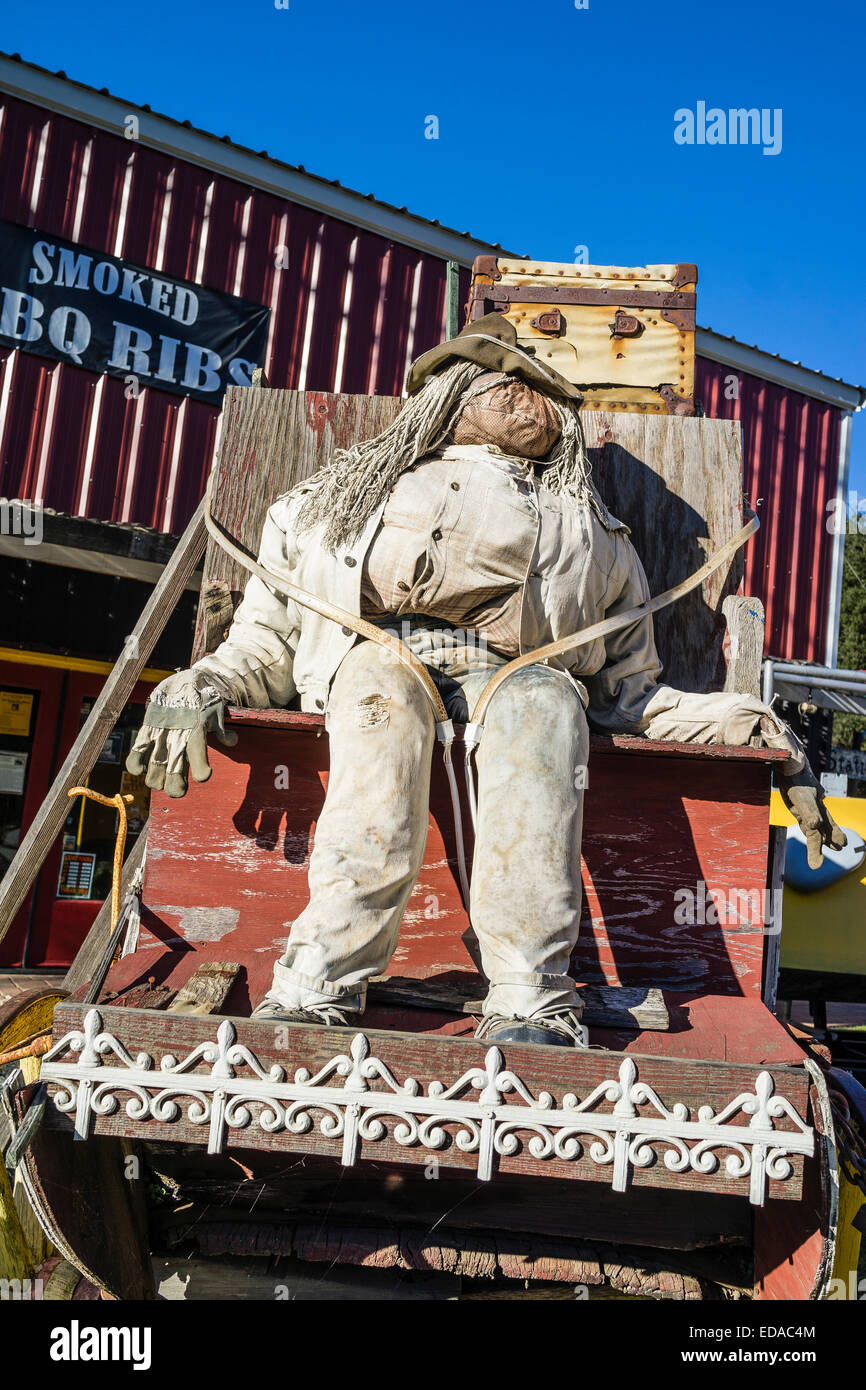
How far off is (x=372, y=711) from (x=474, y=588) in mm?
569

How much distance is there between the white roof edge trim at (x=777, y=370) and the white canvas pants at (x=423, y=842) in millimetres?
7961

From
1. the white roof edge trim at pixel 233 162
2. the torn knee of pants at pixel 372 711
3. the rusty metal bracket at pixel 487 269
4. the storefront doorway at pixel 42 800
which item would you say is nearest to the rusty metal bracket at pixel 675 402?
the rusty metal bracket at pixel 487 269

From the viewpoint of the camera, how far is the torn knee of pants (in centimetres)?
229

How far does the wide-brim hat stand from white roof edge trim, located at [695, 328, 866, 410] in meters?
6.93

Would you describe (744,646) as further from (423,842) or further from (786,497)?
(786,497)

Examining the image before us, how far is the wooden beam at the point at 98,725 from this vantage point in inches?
139

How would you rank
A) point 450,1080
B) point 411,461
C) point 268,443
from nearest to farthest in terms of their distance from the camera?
point 450,1080 → point 411,461 → point 268,443

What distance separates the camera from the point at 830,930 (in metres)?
4.77

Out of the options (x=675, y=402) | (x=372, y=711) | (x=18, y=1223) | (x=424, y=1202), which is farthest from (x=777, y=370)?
(x=18, y=1223)

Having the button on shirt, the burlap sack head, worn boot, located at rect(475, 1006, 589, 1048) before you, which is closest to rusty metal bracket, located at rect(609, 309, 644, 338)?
the burlap sack head

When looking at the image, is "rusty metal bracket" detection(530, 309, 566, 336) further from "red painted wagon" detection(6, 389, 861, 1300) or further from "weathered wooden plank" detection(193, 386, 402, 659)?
"red painted wagon" detection(6, 389, 861, 1300)

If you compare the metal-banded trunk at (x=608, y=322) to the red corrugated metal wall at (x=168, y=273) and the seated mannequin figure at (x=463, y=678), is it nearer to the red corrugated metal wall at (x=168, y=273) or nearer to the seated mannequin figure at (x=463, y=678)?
the seated mannequin figure at (x=463, y=678)

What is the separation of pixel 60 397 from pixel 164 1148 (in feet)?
18.8
